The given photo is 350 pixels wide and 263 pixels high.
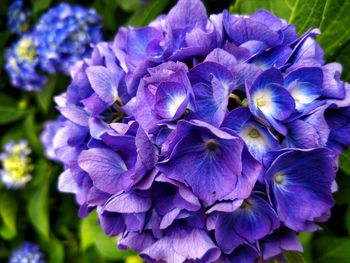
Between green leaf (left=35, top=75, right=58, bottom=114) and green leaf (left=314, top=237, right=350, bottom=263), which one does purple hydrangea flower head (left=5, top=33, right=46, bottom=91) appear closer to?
green leaf (left=35, top=75, right=58, bottom=114)

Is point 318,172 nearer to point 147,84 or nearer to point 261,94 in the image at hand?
point 261,94

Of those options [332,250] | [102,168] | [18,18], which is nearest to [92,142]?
[102,168]

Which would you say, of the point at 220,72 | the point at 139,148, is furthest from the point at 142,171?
the point at 220,72

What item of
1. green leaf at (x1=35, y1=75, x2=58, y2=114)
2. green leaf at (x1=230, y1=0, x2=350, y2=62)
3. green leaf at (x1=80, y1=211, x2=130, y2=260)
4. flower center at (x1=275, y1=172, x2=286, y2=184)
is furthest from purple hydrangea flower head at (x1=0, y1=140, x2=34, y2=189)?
flower center at (x1=275, y1=172, x2=286, y2=184)

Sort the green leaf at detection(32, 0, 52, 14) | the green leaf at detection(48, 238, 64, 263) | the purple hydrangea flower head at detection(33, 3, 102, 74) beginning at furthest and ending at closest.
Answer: the green leaf at detection(48, 238, 64, 263) < the green leaf at detection(32, 0, 52, 14) < the purple hydrangea flower head at detection(33, 3, 102, 74)

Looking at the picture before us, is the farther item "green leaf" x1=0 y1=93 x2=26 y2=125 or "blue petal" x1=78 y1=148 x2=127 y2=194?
"green leaf" x1=0 y1=93 x2=26 y2=125
